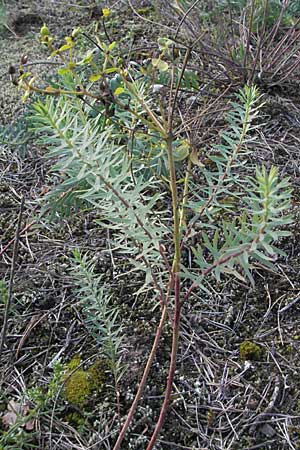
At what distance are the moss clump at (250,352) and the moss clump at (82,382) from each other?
34cm

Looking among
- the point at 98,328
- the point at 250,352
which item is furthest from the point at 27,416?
the point at 250,352

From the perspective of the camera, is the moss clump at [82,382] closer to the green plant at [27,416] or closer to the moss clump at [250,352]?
the green plant at [27,416]

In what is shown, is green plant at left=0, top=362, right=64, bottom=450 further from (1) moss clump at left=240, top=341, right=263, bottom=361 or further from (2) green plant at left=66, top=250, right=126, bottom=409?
(1) moss clump at left=240, top=341, right=263, bottom=361

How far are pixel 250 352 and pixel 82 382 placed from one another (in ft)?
1.38

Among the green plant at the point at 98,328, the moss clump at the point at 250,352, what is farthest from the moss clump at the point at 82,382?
the moss clump at the point at 250,352

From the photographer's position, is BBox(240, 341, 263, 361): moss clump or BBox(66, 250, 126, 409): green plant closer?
BBox(66, 250, 126, 409): green plant

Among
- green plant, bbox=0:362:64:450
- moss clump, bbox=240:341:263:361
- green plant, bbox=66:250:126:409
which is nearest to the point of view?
green plant, bbox=0:362:64:450

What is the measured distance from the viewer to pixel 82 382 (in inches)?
54.0

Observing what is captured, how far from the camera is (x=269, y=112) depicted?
220 cm

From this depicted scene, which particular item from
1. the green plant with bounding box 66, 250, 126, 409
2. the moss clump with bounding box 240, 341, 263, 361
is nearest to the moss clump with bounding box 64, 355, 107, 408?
the green plant with bounding box 66, 250, 126, 409

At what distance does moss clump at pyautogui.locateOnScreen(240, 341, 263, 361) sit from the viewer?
1429mm

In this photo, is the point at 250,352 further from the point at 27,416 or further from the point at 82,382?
the point at 27,416

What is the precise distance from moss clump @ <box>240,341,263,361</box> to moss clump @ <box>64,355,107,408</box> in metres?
0.34

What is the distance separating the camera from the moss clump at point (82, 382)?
1348mm
